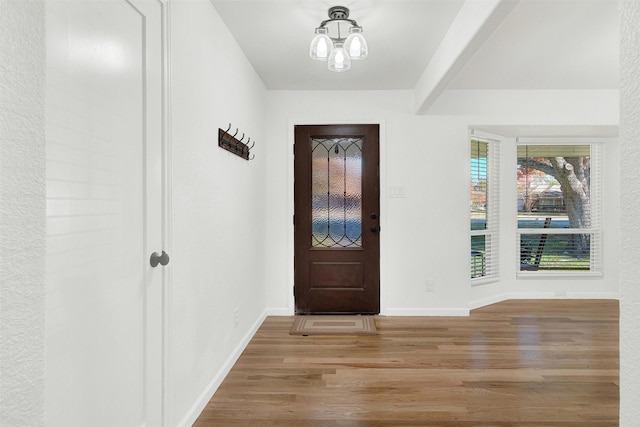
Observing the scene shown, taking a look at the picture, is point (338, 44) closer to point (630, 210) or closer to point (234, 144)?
point (234, 144)

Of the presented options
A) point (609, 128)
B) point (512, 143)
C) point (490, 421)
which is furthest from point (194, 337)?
point (609, 128)

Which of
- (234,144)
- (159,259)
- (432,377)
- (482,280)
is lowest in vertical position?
(432,377)

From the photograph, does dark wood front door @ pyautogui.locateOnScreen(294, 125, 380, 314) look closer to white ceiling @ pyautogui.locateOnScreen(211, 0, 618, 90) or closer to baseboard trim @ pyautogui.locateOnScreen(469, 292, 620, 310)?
white ceiling @ pyautogui.locateOnScreen(211, 0, 618, 90)

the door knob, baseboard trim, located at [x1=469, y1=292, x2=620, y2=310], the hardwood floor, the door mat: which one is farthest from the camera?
baseboard trim, located at [x1=469, y1=292, x2=620, y2=310]

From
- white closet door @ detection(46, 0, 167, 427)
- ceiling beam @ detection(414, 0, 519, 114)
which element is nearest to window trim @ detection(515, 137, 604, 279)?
ceiling beam @ detection(414, 0, 519, 114)

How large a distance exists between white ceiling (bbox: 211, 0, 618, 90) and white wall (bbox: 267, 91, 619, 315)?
0.53 ft

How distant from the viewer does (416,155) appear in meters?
4.19

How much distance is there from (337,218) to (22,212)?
3.61m

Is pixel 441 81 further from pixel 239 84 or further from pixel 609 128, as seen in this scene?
pixel 609 128

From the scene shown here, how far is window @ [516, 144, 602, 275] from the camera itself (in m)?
4.96

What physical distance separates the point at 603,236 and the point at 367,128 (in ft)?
11.0

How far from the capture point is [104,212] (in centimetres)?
135

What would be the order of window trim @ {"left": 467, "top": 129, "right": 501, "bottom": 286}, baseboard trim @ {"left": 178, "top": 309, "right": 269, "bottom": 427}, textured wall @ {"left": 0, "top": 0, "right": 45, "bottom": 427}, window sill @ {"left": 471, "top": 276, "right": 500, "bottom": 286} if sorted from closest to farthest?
textured wall @ {"left": 0, "top": 0, "right": 45, "bottom": 427}, baseboard trim @ {"left": 178, "top": 309, "right": 269, "bottom": 427}, window sill @ {"left": 471, "top": 276, "right": 500, "bottom": 286}, window trim @ {"left": 467, "top": 129, "right": 501, "bottom": 286}

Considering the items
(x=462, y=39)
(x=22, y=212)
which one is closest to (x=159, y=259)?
(x=22, y=212)
